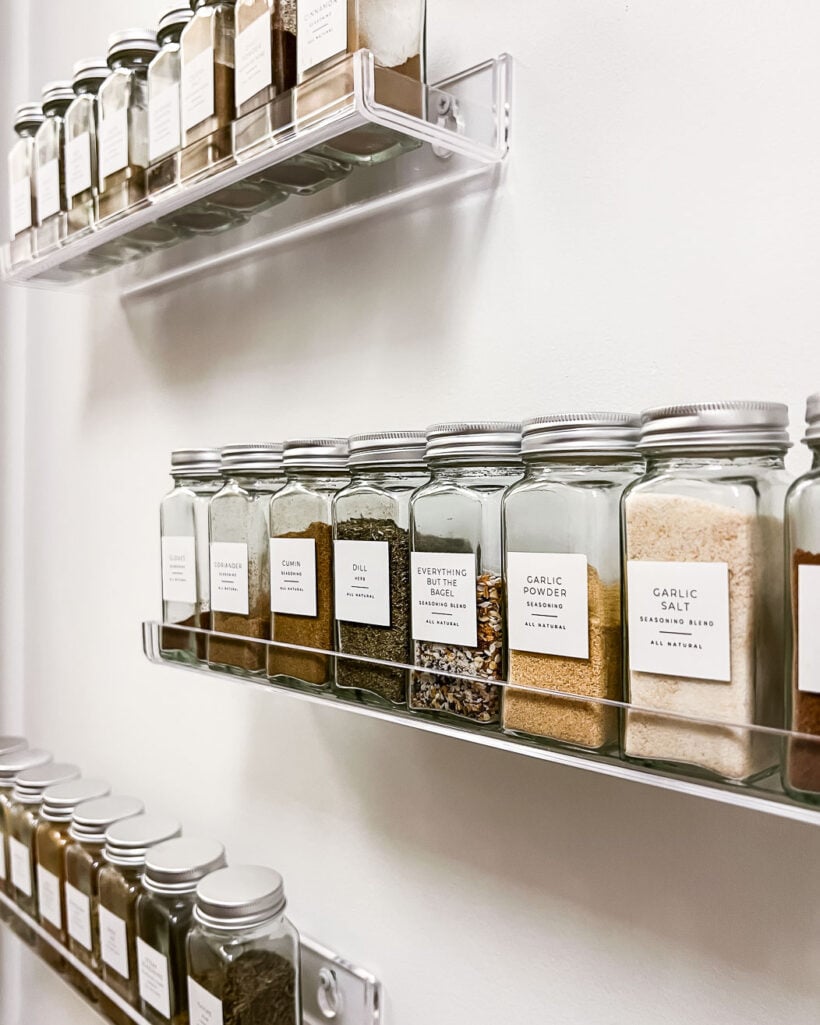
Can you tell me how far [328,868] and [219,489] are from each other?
438 mm

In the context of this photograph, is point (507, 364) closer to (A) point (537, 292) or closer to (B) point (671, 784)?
(A) point (537, 292)

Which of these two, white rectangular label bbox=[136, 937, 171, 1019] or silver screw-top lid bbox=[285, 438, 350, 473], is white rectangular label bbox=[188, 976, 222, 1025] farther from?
silver screw-top lid bbox=[285, 438, 350, 473]

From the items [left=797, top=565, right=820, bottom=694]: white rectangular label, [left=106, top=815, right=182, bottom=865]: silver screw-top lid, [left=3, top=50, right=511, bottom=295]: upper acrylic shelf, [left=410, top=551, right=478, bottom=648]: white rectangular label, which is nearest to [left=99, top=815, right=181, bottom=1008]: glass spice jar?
[left=106, top=815, right=182, bottom=865]: silver screw-top lid

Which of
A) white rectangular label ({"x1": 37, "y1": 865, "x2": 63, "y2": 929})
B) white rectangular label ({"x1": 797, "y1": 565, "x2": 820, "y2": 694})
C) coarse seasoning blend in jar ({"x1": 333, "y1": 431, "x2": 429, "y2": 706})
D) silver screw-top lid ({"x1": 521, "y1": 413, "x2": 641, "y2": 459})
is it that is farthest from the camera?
white rectangular label ({"x1": 37, "y1": 865, "x2": 63, "y2": 929})

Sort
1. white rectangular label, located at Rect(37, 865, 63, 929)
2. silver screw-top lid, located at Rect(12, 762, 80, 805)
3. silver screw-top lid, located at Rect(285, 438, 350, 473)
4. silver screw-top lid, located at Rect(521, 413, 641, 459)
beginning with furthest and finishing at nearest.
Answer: silver screw-top lid, located at Rect(12, 762, 80, 805) < white rectangular label, located at Rect(37, 865, 63, 929) < silver screw-top lid, located at Rect(285, 438, 350, 473) < silver screw-top lid, located at Rect(521, 413, 641, 459)

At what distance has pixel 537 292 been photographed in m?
0.77

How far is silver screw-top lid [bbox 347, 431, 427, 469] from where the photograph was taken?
723 mm

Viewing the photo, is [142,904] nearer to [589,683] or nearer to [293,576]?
[293,576]

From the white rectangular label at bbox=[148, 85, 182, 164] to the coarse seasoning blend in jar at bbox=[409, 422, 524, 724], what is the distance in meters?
0.48

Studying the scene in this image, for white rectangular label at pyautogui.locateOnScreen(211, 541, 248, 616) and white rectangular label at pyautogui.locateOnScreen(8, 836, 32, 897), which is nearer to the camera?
white rectangular label at pyautogui.locateOnScreen(211, 541, 248, 616)

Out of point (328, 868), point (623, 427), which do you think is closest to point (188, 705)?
point (328, 868)

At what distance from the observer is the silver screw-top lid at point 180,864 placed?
0.96 meters

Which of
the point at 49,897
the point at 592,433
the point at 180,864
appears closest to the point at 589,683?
the point at 592,433

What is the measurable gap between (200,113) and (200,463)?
349mm
